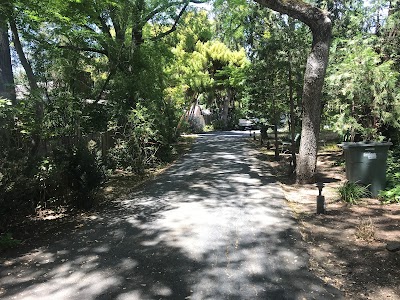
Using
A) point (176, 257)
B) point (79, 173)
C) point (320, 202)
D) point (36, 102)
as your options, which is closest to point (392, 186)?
point (320, 202)

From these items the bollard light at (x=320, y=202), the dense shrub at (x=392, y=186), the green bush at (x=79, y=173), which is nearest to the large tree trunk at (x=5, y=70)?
the green bush at (x=79, y=173)

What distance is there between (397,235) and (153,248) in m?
3.51

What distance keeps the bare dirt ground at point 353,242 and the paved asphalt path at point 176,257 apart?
0.72ft

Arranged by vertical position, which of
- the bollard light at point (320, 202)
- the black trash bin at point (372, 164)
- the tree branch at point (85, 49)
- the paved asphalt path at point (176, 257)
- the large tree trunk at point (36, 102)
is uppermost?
the tree branch at point (85, 49)

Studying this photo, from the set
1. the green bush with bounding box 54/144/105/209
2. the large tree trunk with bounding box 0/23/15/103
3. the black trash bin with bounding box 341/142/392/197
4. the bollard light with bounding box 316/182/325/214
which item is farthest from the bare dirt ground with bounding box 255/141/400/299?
the large tree trunk with bounding box 0/23/15/103

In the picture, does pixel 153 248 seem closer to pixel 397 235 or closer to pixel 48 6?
pixel 397 235

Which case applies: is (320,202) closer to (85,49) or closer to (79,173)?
(79,173)

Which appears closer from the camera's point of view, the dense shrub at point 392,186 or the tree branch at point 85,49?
the dense shrub at point 392,186

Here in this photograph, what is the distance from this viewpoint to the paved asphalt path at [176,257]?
375 centimetres

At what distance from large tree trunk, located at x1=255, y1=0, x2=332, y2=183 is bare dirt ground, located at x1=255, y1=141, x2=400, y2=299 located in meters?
1.14

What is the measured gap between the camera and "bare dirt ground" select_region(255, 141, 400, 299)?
12.4 feet

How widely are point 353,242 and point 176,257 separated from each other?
2.51 meters

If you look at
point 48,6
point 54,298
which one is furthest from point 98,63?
point 54,298

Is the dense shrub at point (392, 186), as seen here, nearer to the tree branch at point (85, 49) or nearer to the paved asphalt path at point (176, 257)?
the paved asphalt path at point (176, 257)
